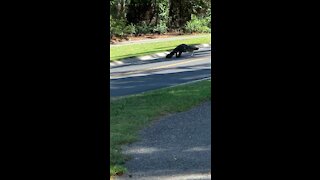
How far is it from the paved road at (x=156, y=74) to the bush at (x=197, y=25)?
47.7 feet

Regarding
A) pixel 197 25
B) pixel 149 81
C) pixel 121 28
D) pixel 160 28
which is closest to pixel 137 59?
pixel 149 81

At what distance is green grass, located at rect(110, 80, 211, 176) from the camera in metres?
7.46

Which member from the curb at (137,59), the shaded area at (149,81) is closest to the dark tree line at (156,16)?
the curb at (137,59)

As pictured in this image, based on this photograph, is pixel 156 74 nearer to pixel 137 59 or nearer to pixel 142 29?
pixel 137 59

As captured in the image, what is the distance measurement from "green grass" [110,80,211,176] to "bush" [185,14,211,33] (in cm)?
2318

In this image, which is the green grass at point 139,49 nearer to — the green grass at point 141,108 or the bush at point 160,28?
the bush at point 160,28

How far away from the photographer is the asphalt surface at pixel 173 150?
233 inches

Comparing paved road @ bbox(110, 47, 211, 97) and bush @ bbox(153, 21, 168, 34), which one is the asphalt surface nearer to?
paved road @ bbox(110, 47, 211, 97)
